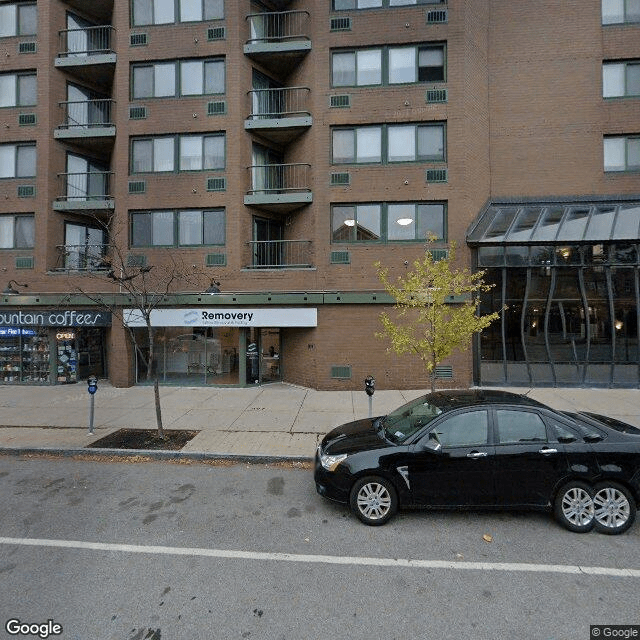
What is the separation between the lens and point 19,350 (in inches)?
558

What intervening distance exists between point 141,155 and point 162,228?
9.76 feet

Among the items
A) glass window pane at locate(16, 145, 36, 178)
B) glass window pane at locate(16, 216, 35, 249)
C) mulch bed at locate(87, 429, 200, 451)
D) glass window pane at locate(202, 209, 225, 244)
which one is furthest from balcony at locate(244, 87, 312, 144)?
mulch bed at locate(87, 429, 200, 451)

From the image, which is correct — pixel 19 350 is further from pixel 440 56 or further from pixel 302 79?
pixel 440 56

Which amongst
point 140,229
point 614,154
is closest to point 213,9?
point 140,229

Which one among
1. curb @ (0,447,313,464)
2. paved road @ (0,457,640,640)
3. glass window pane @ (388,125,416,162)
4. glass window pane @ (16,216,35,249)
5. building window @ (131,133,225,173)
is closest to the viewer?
paved road @ (0,457,640,640)

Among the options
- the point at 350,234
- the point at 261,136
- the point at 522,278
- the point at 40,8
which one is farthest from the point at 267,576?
the point at 40,8

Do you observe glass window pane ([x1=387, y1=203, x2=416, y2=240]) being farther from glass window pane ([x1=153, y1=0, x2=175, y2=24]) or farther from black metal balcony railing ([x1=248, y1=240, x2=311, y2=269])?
glass window pane ([x1=153, y1=0, x2=175, y2=24])

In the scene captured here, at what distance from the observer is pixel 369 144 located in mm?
13062

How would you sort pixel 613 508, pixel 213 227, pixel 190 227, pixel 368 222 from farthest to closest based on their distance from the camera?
pixel 190 227 < pixel 213 227 < pixel 368 222 < pixel 613 508

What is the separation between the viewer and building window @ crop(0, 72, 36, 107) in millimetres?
14406

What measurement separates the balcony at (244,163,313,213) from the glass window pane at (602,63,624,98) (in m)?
11.4

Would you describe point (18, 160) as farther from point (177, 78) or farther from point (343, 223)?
point (343, 223)

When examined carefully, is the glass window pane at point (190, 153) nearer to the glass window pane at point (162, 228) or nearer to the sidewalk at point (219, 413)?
the glass window pane at point (162, 228)

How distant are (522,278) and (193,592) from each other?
13559mm
